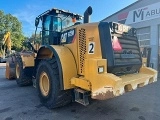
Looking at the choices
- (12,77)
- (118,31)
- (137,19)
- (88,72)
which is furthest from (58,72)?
(137,19)

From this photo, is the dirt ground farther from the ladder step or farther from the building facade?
the building facade

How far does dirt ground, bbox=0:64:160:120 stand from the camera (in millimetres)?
4133

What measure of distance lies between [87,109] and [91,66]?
1.46m

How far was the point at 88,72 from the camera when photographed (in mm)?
3727

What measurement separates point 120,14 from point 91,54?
464 inches

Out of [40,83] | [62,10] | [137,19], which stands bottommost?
[40,83]

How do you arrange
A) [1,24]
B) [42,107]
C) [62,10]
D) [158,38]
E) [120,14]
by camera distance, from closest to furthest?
[42,107] < [62,10] < [158,38] < [120,14] < [1,24]

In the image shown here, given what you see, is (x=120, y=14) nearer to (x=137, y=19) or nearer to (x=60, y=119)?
(x=137, y=19)

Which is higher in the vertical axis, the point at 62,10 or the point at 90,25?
the point at 62,10

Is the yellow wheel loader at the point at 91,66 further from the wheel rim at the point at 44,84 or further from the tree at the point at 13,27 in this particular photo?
the tree at the point at 13,27

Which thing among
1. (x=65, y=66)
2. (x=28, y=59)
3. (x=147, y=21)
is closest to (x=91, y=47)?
(x=65, y=66)

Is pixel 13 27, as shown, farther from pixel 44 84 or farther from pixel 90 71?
pixel 90 71

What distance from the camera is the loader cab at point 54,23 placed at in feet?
18.5

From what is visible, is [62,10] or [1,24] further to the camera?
[1,24]
